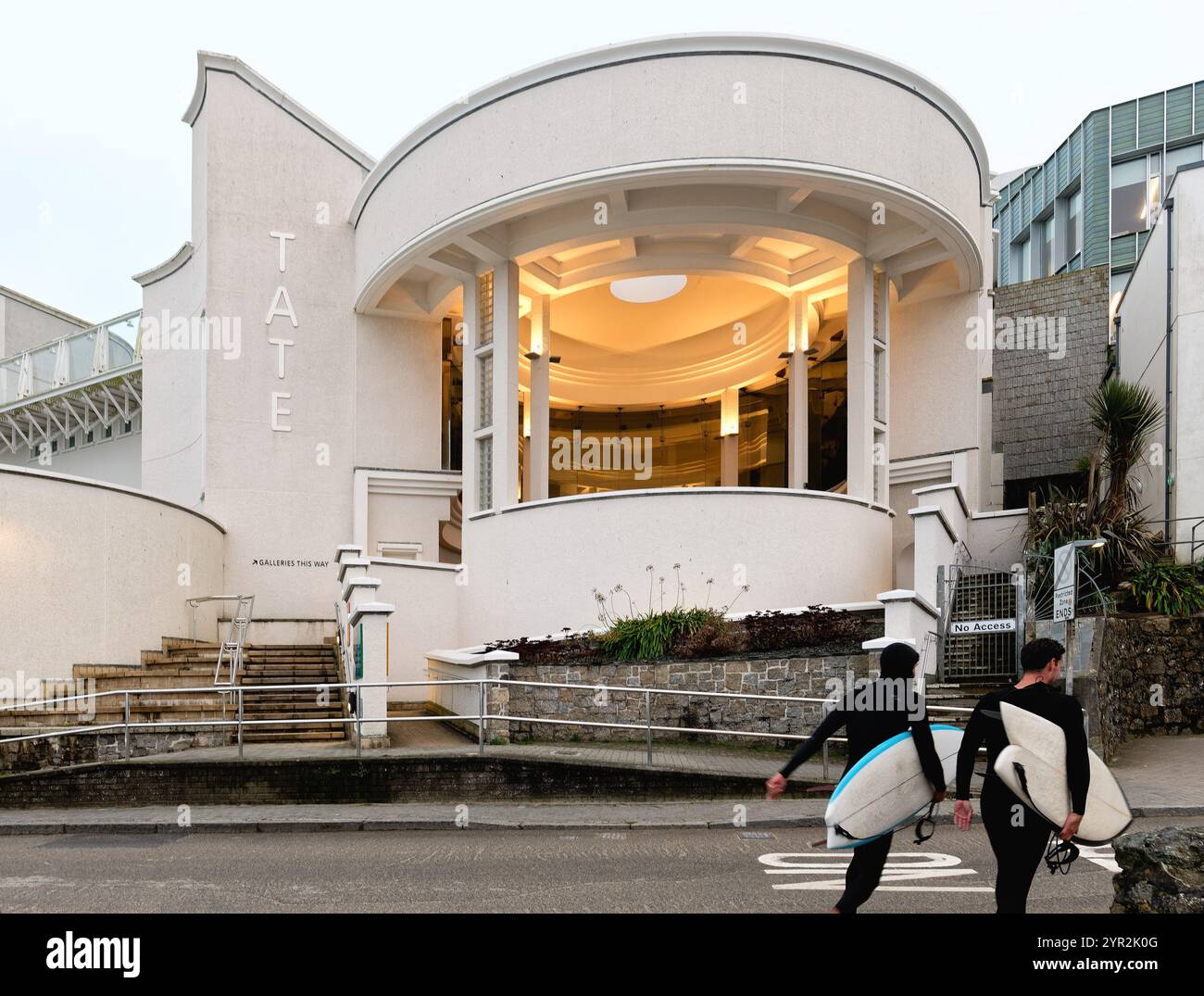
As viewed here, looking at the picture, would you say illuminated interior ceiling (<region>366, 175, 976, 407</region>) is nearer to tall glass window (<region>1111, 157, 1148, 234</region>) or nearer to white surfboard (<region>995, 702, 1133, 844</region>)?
white surfboard (<region>995, 702, 1133, 844</region>)

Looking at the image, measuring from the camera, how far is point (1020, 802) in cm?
473

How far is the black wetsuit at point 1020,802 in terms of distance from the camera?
4.71 metres

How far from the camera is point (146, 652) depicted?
53.5 ft

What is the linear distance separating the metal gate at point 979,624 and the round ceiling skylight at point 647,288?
1050cm

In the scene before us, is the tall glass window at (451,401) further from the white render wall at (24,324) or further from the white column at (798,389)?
the white render wall at (24,324)

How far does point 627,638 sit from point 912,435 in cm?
895

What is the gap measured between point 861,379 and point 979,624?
6294 millimetres

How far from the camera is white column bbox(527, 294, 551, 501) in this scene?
19.5m

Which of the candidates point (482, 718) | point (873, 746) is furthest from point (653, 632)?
point (873, 746)

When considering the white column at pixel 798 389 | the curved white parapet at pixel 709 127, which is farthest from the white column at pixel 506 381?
the white column at pixel 798 389

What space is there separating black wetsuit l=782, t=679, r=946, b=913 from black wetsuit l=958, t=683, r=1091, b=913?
371 millimetres

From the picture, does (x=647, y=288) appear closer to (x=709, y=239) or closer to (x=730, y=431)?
(x=730, y=431)
